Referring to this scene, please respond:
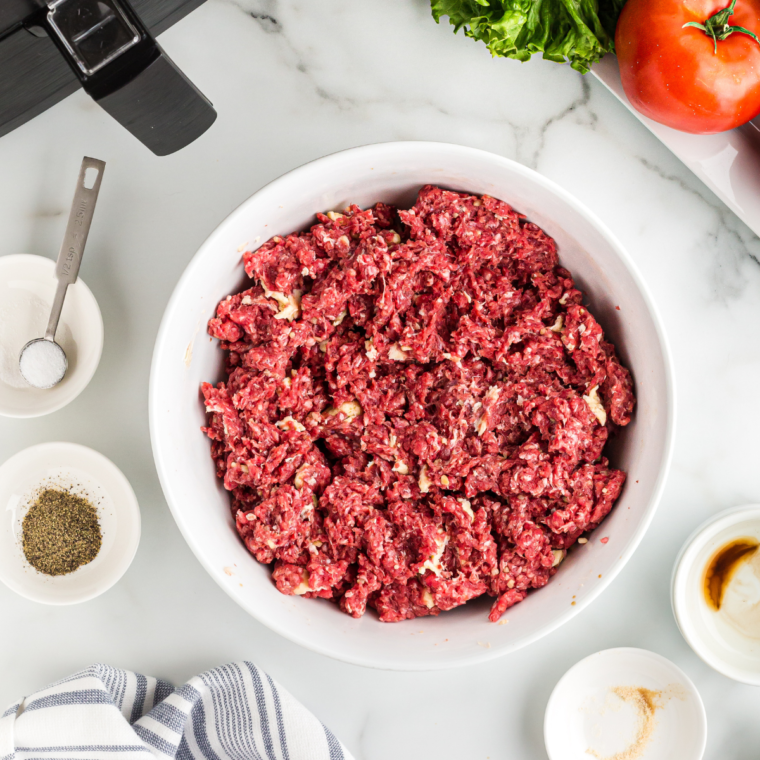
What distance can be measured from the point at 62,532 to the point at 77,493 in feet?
0.45

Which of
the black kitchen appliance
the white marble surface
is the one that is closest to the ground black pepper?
the white marble surface

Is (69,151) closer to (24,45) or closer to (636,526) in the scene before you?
(24,45)

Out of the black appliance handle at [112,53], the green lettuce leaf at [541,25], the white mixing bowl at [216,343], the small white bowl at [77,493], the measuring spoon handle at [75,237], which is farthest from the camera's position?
the small white bowl at [77,493]

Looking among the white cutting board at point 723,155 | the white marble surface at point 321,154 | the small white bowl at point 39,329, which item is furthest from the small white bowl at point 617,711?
the small white bowl at point 39,329

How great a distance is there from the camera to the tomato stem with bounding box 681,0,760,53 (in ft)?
6.24

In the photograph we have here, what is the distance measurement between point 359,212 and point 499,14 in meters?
0.69

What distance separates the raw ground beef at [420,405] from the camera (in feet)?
6.33

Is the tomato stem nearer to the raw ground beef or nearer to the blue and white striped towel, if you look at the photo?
the raw ground beef

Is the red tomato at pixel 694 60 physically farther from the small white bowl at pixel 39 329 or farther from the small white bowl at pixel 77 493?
the small white bowl at pixel 77 493

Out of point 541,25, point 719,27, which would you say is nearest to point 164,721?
point 541,25

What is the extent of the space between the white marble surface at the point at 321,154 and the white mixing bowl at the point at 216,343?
357 millimetres

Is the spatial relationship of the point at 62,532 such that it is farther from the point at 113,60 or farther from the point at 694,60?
the point at 694,60

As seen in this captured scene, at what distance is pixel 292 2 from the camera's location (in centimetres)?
221

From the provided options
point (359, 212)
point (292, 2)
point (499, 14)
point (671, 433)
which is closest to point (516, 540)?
point (671, 433)
